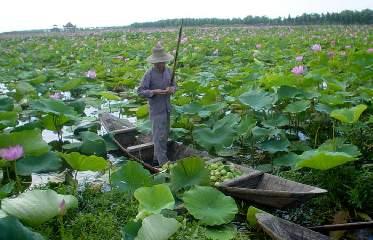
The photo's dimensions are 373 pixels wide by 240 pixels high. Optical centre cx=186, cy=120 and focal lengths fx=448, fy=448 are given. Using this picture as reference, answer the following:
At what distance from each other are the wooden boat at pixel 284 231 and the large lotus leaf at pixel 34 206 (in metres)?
1.32

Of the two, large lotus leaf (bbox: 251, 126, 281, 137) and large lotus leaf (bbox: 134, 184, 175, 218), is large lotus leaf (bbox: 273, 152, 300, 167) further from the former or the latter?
large lotus leaf (bbox: 134, 184, 175, 218)

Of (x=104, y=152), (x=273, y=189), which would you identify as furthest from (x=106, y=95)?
(x=273, y=189)

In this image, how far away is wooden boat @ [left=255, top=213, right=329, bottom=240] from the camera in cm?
286

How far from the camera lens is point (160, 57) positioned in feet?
14.3

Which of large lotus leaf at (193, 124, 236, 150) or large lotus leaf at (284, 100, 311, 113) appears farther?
large lotus leaf at (284, 100, 311, 113)

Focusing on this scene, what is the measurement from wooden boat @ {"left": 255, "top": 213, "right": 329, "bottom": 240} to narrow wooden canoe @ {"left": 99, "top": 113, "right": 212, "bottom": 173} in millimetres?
1469

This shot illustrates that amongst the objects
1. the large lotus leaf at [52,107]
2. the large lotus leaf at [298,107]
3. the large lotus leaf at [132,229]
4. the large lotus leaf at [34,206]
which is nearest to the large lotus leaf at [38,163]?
the large lotus leaf at [52,107]

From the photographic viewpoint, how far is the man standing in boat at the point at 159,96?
447 centimetres

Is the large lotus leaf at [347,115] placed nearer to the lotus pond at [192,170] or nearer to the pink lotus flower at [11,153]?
the lotus pond at [192,170]

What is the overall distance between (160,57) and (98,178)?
133 cm

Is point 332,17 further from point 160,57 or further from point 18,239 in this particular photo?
point 18,239

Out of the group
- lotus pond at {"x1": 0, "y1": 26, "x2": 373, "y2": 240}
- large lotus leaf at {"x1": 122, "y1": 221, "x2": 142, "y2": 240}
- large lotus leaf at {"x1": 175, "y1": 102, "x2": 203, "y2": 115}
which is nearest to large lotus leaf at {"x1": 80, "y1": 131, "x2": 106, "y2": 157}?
lotus pond at {"x1": 0, "y1": 26, "x2": 373, "y2": 240}

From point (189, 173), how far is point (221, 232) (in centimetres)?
64

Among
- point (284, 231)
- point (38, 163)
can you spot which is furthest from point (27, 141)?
point (284, 231)
